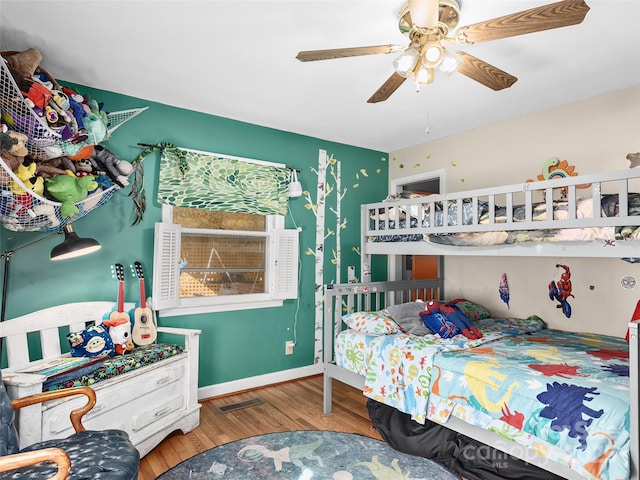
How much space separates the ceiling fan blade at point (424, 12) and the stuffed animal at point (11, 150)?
1.84m

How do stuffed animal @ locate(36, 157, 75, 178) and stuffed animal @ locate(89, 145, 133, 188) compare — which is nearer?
stuffed animal @ locate(36, 157, 75, 178)

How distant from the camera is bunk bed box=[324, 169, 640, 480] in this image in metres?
1.67

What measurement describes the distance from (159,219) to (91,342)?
111 cm

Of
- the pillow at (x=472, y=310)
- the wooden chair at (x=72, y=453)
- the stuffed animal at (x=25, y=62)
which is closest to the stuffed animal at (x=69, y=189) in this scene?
the stuffed animal at (x=25, y=62)

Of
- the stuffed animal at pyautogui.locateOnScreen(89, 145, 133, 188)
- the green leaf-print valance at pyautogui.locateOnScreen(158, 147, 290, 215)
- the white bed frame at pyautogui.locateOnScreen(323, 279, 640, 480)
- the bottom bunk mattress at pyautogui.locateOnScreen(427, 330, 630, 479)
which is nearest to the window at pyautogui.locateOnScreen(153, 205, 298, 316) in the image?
the green leaf-print valance at pyautogui.locateOnScreen(158, 147, 290, 215)

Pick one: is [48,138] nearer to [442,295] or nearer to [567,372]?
[567,372]

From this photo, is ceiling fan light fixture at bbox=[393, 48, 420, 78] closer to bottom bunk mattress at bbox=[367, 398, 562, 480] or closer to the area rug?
the area rug

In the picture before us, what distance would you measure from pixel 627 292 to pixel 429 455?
1.83 m

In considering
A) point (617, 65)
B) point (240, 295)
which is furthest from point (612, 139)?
point (240, 295)

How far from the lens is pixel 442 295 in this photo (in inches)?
158

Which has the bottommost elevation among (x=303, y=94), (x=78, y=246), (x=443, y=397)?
(x=443, y=397)

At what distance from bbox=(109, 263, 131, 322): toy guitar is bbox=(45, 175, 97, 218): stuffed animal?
27.5 inches

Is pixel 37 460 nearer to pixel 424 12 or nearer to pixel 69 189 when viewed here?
pixel 69 189

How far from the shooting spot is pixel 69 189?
6.82ft
